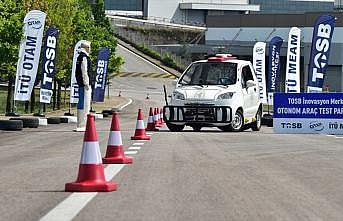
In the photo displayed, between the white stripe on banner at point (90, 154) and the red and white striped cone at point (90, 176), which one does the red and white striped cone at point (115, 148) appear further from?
the red and white striped cone at point (90, 176)

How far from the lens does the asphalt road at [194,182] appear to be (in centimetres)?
Result: 780

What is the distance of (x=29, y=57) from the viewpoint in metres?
32.0

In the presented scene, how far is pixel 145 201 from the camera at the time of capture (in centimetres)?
843

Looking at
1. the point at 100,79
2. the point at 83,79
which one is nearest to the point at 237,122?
the point at 83,79

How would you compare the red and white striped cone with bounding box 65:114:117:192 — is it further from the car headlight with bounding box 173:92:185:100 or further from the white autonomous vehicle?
the car headlight with bounding box 173:92:185:100

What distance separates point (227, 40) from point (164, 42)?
63.8 feet

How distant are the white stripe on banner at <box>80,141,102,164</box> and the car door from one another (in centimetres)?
1399

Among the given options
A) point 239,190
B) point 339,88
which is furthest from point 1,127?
point 339,88

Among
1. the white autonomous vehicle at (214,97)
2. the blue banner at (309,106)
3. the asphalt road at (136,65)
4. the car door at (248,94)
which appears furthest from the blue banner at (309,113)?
the asphalt road at (136,65)

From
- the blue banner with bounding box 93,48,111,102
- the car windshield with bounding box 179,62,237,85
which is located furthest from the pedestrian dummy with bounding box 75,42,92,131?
the blue banner with bounding box 93,48,111,102

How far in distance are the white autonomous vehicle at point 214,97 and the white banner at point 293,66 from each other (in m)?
15.4

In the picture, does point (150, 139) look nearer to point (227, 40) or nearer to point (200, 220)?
point (200, 220)

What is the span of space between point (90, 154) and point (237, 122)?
45.7 ft

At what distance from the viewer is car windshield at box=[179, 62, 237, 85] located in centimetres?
2273
